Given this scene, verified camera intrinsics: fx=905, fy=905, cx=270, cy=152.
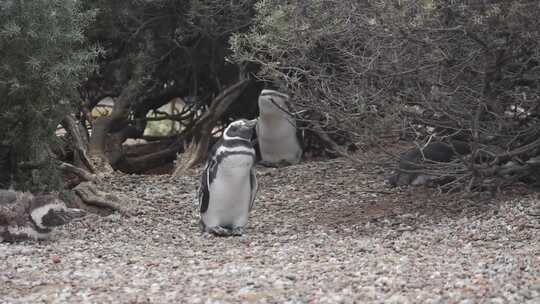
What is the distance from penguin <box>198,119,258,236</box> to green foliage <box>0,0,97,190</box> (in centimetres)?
142

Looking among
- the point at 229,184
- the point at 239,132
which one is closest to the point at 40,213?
the point at 229,184

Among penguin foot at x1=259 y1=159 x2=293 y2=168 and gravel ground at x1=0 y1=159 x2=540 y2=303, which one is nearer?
gravel ground at x1=0 y1=159 x2=540 y2=303

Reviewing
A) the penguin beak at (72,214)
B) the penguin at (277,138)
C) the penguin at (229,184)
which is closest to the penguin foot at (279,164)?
the penguin at (277,138)

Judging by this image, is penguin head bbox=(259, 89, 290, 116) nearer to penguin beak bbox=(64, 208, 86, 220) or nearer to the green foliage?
the green foliage

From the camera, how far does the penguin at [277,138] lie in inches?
379

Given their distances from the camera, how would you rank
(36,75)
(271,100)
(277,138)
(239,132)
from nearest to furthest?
(239,132)
(36,75)
(271,100)
(277,138)

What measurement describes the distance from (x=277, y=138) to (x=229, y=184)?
3.26 m

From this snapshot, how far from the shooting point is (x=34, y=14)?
688 cm

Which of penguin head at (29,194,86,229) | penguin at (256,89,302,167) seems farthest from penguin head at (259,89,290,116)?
penguin head at (29,194,86,229)

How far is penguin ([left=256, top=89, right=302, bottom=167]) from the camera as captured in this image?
9.63 metres

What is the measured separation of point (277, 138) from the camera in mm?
9766

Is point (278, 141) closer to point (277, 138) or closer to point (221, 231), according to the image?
point (277, 138)

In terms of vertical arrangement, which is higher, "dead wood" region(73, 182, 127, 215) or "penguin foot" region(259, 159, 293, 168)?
"dead wood" region(73, 182, 127, 215)

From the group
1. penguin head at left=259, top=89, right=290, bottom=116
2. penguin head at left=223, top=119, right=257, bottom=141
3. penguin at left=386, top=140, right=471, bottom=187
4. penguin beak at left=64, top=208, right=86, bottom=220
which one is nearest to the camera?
penguin beak at left=64, top=208, right=86, bottom=220
